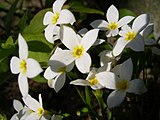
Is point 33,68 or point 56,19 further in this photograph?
point 56,19

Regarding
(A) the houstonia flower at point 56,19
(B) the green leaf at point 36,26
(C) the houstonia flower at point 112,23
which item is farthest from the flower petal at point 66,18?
(B) the green leaf at point 36,26

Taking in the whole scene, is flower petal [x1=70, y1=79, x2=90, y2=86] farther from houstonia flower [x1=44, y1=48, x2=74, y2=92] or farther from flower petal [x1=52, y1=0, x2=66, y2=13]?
flower petal [x1=52, y1=0, x2=66, y2=13]

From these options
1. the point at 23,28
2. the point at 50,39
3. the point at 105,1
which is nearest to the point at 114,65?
the point at 50,39

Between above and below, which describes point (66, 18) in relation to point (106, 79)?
above

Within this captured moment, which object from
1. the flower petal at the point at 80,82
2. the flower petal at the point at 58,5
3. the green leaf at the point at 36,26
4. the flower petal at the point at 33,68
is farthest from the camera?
the green leaf at the point at 36,26

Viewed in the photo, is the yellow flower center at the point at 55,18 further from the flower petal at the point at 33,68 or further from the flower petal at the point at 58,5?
the flower petal at the point at 33,68

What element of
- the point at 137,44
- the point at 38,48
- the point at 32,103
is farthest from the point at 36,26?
the point at 137,44

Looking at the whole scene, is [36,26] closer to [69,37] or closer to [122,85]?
[69,37]
